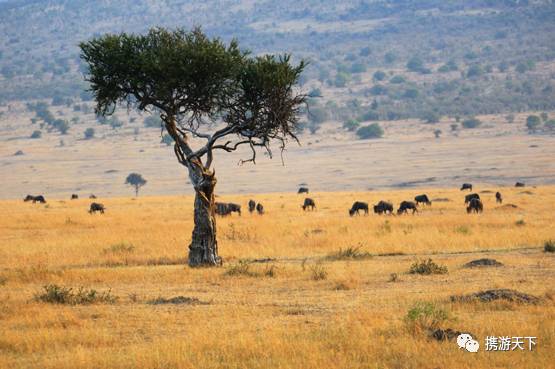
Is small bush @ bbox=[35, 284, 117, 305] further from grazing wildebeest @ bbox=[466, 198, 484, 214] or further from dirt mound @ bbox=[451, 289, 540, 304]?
grazing wildebeest @ bbox=[466, 198, 484, 214]

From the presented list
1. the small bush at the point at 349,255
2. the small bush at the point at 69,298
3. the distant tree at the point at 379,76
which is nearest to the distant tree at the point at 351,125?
the distant tree at the point at 379,76

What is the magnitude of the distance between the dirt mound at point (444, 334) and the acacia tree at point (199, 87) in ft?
33.2

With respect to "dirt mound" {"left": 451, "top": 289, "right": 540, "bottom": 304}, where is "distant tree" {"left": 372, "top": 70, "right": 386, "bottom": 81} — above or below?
above

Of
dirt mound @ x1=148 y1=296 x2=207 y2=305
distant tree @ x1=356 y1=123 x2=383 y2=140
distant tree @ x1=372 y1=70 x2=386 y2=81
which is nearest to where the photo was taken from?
dirt mound @ x1=148 y1=296 x2=207 y2=305

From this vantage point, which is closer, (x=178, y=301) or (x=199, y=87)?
(x=178, y=301)

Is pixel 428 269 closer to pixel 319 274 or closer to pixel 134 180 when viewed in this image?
pixel 319 274

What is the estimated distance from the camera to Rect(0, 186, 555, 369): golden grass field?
11594 mm

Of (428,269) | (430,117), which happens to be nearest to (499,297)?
(428,269)

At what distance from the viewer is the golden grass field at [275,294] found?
38.0ft

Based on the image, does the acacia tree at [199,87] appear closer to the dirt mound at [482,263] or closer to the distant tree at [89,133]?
the dirt mound at [482,263]

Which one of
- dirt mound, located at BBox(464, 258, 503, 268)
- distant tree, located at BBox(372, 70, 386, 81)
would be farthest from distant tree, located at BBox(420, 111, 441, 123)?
dirt mound, located at BBox(464, 258, 503, 268)

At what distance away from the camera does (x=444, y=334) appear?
12.2 m

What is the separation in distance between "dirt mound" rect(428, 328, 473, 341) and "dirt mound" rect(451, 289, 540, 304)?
2.69 metres

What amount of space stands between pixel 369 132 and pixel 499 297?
10567cm
